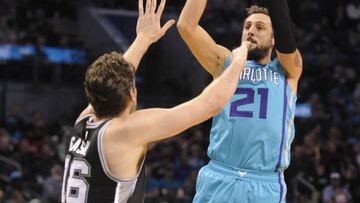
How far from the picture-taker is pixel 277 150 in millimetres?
5605

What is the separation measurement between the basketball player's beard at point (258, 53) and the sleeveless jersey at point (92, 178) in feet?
5.96

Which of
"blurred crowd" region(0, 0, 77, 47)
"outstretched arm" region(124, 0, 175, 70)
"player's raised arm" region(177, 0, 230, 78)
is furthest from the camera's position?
"blurred crowd" region(0, 0, 77, 47)

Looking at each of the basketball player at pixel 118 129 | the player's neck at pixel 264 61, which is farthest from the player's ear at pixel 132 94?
the player's neck at pixel 264 61

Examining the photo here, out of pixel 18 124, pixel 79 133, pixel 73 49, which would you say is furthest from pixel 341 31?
pixel 79 133

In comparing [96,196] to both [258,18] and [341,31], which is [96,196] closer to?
[258,18]

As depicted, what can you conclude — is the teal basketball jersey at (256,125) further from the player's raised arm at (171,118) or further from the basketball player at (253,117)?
the player's raised arm at (171,118)

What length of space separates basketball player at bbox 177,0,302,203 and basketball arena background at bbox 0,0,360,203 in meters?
6.23

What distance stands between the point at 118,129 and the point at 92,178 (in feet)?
1.02

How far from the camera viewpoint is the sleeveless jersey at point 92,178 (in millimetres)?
4184

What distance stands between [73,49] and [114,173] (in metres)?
13.4

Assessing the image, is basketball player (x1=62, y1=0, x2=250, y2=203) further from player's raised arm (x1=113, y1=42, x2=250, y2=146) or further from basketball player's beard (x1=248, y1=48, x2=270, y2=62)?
basketball player's beard (x1=248, y1=48, x2=270, y2=62)

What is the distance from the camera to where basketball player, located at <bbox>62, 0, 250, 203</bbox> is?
13.5 ft

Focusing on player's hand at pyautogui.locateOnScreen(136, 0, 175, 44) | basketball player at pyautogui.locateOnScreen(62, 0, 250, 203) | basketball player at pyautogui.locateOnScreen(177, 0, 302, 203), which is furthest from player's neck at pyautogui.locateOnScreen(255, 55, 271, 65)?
basketball player at pyautogui.locateOnScreen(62, 0, 250, 203)

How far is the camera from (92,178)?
4.20 metres
